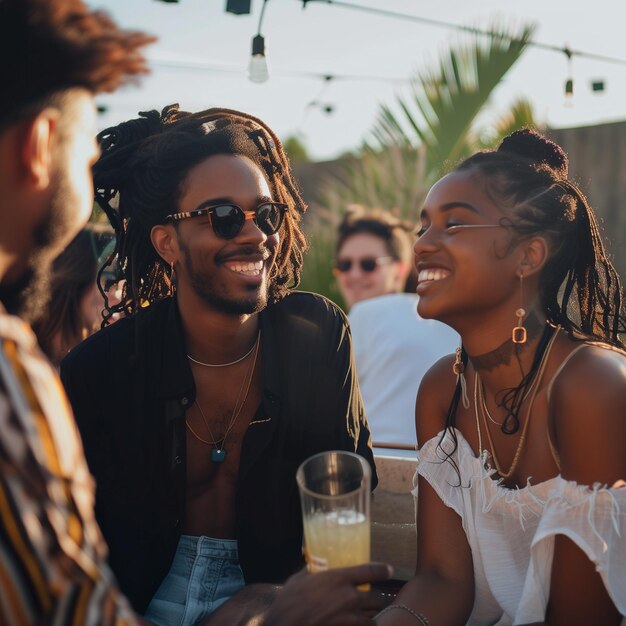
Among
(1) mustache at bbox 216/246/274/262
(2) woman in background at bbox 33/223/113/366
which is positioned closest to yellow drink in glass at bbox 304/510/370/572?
(1) mustache at bbox 216/246/274/262

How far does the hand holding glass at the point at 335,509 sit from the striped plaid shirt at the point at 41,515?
1.72ft

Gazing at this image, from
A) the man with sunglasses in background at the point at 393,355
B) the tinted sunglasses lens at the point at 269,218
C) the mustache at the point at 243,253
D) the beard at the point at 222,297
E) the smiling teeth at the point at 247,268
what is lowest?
the man with sunglasses in background at the point at 393,355

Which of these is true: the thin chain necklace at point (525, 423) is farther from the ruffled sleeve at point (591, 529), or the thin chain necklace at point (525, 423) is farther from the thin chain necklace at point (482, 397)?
Answer: the ruffled sleeve at point (591, 529)

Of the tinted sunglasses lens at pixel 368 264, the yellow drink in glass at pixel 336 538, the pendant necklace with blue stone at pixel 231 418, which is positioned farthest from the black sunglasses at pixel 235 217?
the tinted sunglasses lens at pixel 368 264

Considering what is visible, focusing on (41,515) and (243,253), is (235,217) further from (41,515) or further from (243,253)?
(41,515)

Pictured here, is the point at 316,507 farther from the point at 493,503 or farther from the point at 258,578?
the point at 258,578

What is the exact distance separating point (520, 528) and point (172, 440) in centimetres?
128

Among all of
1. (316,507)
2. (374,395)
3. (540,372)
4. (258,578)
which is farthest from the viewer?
(374,395)

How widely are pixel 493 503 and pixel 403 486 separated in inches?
34.4

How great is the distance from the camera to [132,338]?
→ 322 cm

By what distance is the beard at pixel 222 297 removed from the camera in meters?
3.14

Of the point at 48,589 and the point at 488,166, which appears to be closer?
the point at 48,589

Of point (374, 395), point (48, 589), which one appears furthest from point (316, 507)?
point (374, 395)

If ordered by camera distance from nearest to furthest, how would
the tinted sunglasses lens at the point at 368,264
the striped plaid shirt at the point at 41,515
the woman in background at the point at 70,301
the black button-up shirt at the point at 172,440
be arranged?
the striped plaid shirt at the point at 41,515 → the black button-up shirt at the point at 172,440 → the woman in background at the point at 70,301 → the tinted sunglasses lens at the point at 368,264
